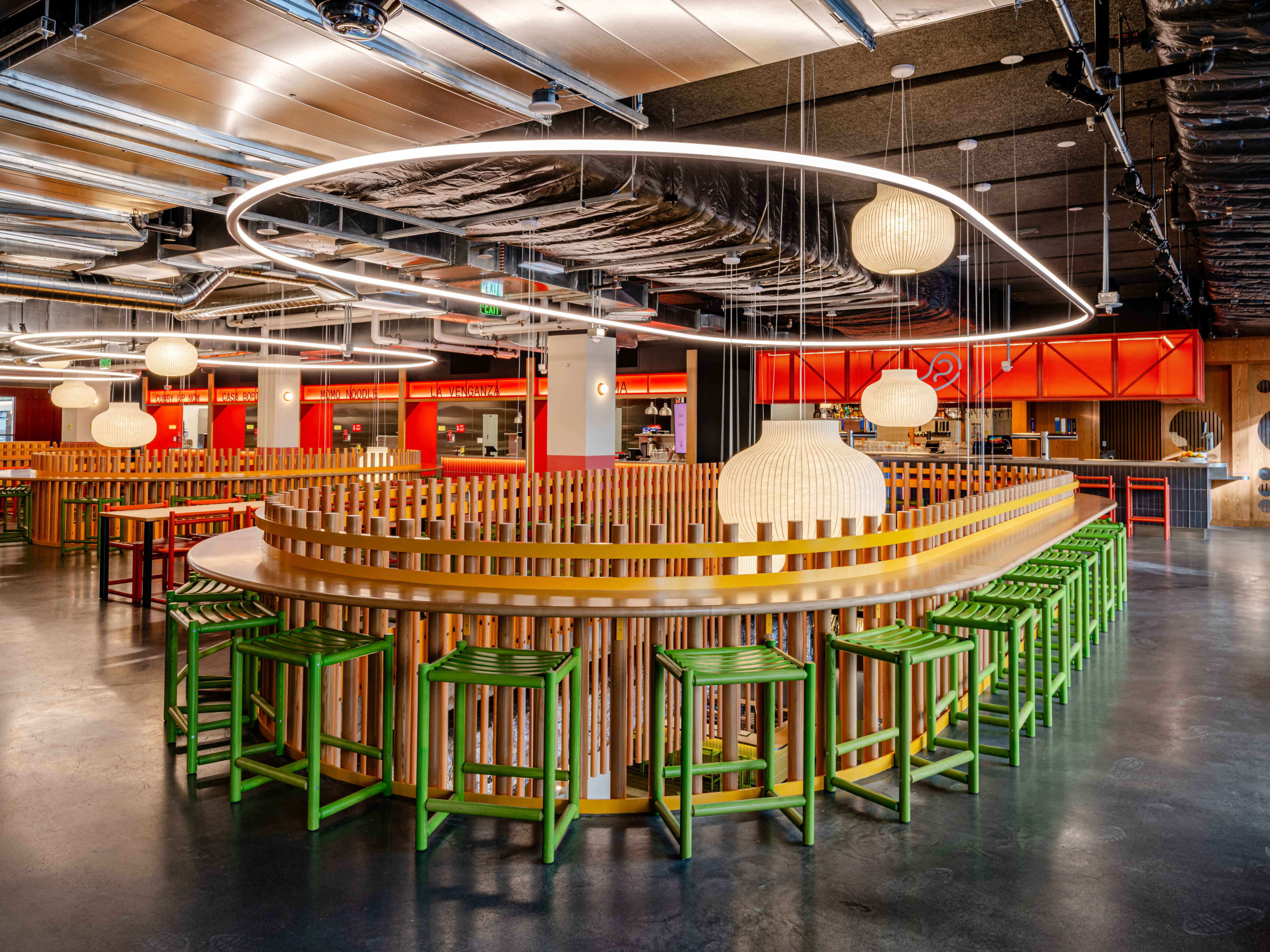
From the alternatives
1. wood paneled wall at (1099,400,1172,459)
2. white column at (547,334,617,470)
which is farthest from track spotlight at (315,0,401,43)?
wood paneled wall at (1099,400,1172,459)

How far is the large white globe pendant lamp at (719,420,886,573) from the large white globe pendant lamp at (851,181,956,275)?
5.79 ft

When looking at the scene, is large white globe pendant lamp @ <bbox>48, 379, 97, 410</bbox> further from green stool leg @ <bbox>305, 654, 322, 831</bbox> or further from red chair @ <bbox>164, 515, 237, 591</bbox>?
green stool leg @ <bbox>305, 654, 322, 831</bbox>

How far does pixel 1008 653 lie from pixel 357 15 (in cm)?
398

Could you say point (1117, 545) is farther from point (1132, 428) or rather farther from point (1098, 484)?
point (1132, 428)

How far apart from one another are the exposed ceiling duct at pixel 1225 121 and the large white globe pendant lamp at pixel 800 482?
7.39 ft

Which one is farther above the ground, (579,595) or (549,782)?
(579,595)

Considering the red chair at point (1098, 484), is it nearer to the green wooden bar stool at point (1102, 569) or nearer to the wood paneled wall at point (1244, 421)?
the wood paneled wall at point (1244, 421)

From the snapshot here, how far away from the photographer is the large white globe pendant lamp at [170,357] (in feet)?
33.8

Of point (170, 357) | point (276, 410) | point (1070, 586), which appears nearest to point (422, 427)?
point (276, 410)

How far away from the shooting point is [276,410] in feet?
65.0

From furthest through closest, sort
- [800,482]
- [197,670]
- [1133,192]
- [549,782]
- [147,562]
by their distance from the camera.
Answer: [147,562] → [1133,192] → [800,482] → [197,670] → [549,782]

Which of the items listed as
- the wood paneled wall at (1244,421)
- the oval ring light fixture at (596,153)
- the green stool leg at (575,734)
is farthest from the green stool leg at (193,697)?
the wood paneled wall at (1244,421)

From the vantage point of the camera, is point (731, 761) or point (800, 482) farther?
point (800, 482)

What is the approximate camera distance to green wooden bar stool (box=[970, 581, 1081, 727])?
4.12 metres
